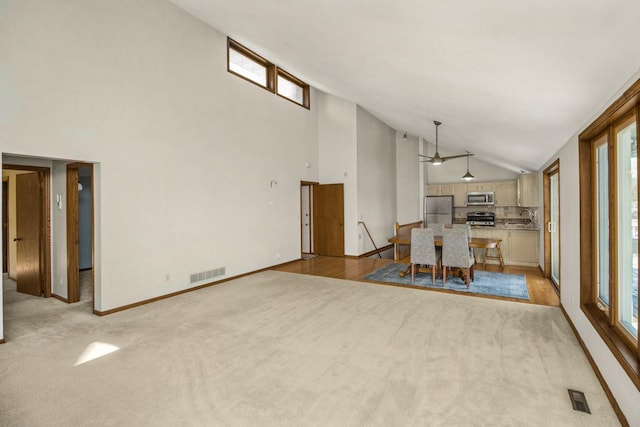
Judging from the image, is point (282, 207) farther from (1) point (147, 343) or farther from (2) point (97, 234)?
(1) point (147, 343)

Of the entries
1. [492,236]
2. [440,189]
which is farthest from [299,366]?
[440,189]

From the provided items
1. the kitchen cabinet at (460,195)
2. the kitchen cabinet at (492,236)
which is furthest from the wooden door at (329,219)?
the kitchen cabinet at (460,195)

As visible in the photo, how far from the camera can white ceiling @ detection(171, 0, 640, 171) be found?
157cm

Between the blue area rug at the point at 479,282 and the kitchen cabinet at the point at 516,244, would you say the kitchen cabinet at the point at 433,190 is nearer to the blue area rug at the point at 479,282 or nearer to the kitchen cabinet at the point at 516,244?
the kitchen cabinet at the point at 516,244

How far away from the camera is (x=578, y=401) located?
6.83 ft

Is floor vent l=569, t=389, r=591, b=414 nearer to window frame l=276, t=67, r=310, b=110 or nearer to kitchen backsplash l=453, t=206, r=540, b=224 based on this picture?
window frame l=276, t=67, r=310, b=110

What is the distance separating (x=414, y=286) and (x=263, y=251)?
3092 mm

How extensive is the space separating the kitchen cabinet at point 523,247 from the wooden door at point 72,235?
319 inches

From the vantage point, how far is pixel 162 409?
2.04 m

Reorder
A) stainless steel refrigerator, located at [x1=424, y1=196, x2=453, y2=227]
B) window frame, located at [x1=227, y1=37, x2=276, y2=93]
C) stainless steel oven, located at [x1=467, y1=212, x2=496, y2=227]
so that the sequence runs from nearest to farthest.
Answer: window frame, located at [x1=227, y1=37, x2=276, y2=93]
stainless steel oven, located at [x1=467, y1=212, x2=496, y2=227]
stainless steel refrigerator, located at [x1=424, y1=196, x2=453, y2=227]

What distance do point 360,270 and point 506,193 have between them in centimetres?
517

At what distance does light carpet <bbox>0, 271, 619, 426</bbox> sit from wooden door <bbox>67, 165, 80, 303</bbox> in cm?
33

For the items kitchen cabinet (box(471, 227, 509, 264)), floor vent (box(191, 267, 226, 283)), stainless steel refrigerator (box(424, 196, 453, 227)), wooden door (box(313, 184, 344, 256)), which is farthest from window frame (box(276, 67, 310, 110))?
kitchen cabinet (box(471, 227, 509, 264))

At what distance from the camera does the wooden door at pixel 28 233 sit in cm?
468
